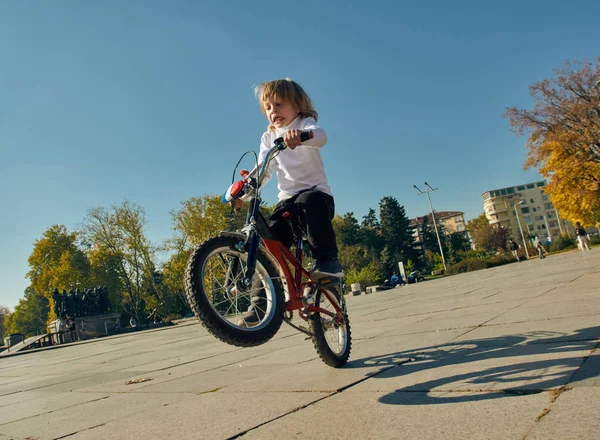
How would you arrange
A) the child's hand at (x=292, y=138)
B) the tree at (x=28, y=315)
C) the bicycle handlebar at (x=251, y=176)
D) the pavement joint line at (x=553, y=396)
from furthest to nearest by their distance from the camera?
the tree at (x=28, y=315) → the bicycle handlebar at (x=251, y=176) → the child's hand at (x=292, y=138) → the pavement joint line at (x=553, y=396)

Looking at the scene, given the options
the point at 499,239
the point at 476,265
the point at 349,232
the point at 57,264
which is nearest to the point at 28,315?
the point at 57,264

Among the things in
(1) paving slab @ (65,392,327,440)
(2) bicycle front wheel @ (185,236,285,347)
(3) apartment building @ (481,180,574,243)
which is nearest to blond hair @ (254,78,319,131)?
(2) bicycle front wheel @ (185,236,285,347)

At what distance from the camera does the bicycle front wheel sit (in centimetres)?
268

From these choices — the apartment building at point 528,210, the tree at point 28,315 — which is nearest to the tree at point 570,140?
the tree at point 28,315

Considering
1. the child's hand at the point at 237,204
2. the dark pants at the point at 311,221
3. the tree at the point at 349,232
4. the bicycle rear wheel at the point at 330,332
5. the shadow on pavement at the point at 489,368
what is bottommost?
the shadow on pavement at the point at 489,368

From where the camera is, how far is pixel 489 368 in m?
2.28

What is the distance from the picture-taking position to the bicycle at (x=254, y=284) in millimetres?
2650

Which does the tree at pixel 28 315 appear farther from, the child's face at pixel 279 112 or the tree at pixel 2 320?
the child's face at pixel 279 112

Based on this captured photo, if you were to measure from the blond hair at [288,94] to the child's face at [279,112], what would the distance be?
0.08 ft

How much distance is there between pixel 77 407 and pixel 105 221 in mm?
47595

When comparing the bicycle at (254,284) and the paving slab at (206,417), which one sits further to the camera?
the bicycle at (254,284)

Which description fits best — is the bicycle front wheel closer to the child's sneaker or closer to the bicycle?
the bicycle

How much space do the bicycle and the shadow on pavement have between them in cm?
51

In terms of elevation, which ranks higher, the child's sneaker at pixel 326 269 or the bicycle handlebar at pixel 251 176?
the bicycle handlebar at pixel 251 176
